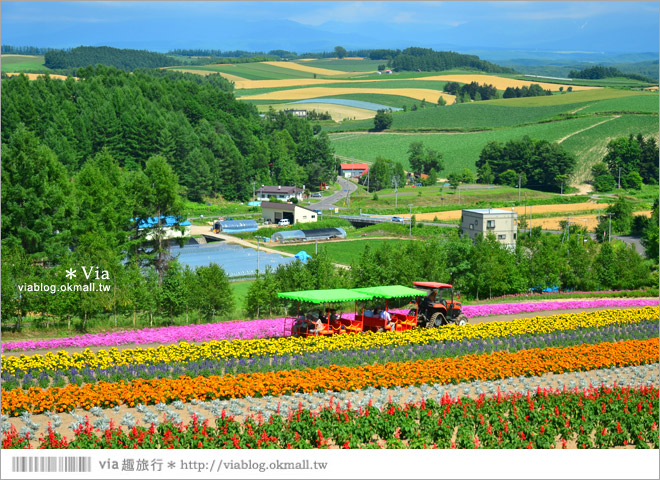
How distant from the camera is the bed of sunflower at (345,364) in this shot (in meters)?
19.7

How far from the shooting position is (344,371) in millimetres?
22219

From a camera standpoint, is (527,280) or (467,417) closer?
(467,417)

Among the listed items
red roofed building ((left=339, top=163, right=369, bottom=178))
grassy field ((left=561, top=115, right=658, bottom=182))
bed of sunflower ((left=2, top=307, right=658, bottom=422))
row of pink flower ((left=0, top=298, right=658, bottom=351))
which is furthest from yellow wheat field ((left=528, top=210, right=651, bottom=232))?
bed of sunflower ((left=2, top=307, right=658, bottom=422))

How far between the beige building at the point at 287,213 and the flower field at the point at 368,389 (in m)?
62.3

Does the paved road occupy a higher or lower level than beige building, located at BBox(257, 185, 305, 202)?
lower

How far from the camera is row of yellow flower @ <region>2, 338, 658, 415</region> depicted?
19.1 meters

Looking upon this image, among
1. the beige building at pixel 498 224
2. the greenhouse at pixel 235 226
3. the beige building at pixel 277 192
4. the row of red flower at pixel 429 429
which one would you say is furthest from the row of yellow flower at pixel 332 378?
the beige building at pixel 277 192

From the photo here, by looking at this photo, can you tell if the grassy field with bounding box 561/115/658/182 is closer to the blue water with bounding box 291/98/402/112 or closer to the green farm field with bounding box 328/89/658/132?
the green farm field with bounding box 328/89/658/132

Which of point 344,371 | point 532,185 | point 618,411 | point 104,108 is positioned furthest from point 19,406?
point 532,185

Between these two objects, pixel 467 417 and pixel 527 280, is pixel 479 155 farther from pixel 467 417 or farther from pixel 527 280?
pixel 467 417

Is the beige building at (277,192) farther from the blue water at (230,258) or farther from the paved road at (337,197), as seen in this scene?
the blue water at (230,258)

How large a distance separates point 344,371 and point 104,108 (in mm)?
90192

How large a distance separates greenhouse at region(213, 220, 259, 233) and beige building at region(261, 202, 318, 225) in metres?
5.89

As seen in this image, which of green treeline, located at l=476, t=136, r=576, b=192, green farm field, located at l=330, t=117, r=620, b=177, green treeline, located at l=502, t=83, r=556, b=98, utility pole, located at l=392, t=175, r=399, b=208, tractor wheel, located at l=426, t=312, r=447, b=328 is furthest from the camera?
green treeline, located at l=502, t=83, r=556, b=98
